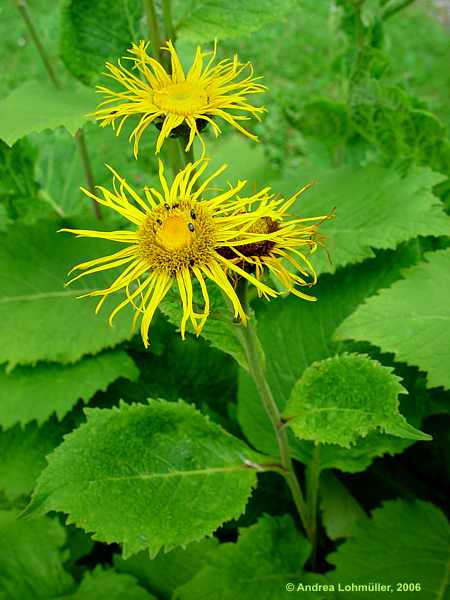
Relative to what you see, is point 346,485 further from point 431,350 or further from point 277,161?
point 277,161

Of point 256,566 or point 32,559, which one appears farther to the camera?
point 32,559

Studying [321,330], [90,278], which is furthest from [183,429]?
[90,278]

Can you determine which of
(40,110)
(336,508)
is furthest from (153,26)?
(336,508)

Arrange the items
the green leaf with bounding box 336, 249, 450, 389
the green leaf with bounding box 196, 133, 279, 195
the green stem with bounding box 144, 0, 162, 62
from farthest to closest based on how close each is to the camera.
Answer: the green leaf with bounding box 196, 133, 279, 195, the green stem with bounding box 144, 0, 162, 62, the green leaf with bounding box 336, 249, 450, 389

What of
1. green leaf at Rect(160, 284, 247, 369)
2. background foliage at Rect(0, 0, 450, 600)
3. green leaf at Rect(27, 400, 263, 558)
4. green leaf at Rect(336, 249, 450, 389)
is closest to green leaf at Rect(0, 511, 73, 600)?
background foliage at Rect(0, 0, 450, 600)

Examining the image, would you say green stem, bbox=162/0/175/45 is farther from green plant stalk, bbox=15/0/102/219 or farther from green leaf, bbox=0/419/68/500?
green leaf, bbox=0/419/68/500

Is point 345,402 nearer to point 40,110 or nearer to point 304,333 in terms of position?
point 304,333

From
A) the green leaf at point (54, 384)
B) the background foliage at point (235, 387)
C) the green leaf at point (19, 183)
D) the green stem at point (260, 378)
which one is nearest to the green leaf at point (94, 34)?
the background foliage at point (235, 387)
